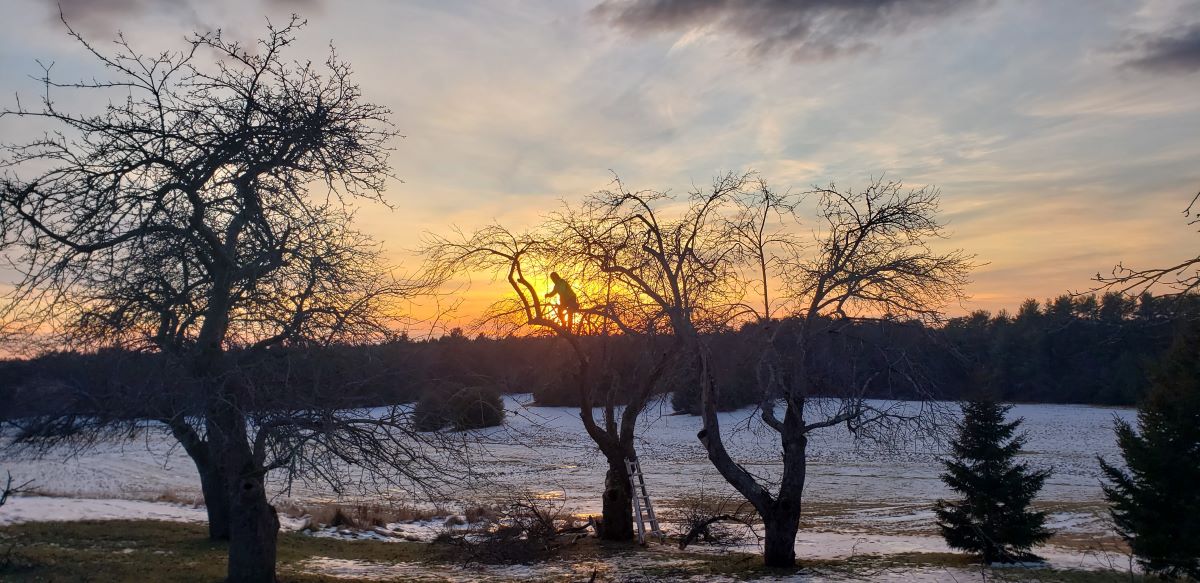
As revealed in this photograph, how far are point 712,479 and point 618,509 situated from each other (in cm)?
1711

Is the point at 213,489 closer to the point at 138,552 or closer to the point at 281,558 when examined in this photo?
the point at 138,552

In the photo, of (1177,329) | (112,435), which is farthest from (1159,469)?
(112,435)

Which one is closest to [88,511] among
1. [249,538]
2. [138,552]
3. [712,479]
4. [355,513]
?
[355,513]

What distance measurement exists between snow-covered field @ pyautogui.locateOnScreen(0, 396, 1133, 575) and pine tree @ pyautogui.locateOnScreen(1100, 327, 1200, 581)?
4.09ft

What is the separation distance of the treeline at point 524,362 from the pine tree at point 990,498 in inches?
34.1

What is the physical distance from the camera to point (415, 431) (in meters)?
10.5

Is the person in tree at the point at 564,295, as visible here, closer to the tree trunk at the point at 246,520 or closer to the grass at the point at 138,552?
the grass at the point at 138,552

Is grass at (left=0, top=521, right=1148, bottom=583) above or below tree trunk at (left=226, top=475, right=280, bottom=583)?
below

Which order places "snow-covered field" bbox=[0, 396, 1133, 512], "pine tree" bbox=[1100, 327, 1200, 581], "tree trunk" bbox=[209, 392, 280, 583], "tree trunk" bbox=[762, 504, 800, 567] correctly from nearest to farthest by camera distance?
"tree trunk" bbox=[209, 392, 280, 583] < "tree trunk" bbox=[762, 504, 800, 567] < "pine tree" bbox=[1100, 327, 1200, 581] < "snow-covered field" bbox=[0, 396, 1133, 512]

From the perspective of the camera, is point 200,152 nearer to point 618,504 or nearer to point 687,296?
point 687,296

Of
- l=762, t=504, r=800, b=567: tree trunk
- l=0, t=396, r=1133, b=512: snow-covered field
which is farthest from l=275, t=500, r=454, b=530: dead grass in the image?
l=762, t=504, r=800, b=567: tree trunk

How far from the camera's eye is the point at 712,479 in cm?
3431

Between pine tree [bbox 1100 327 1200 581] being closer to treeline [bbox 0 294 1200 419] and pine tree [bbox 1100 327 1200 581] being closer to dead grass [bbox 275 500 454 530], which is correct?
treeline [bbox 0 294 1200 419]

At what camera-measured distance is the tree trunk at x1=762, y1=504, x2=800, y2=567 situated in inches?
579
